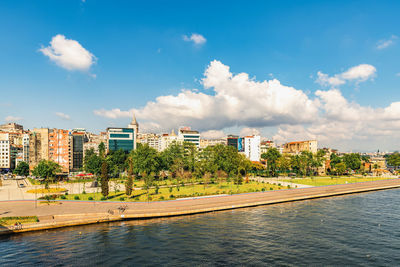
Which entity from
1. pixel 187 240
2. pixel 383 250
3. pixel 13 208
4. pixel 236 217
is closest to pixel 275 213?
pixel 236 217

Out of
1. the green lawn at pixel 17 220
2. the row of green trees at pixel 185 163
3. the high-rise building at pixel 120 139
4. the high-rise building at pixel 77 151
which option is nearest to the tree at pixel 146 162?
the row of green trees at pixel 185 163

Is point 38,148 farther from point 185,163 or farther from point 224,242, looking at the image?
point 224,242

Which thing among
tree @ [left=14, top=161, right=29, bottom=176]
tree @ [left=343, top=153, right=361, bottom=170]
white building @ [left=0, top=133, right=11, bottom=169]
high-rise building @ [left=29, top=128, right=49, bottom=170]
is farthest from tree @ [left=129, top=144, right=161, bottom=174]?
white building @ [left=0, top=133, right=11, bottom=169]

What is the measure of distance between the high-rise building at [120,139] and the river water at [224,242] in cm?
14683

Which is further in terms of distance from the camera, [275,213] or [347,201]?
[347,201]

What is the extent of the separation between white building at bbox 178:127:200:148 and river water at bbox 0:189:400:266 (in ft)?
457

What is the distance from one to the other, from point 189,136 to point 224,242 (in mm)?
156176

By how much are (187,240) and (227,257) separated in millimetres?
7469

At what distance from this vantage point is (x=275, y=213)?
1921 inches

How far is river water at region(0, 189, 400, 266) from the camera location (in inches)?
1096

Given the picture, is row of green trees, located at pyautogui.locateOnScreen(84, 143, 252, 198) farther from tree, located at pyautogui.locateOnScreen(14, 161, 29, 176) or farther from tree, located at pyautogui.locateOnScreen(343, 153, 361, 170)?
tree, located at pyautogui.locateOnScreen(343, 153, 361, 170)

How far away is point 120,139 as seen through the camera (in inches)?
7160

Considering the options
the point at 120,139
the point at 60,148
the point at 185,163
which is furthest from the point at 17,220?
the point at 120,139

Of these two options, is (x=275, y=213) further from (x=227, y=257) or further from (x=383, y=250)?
(x=227, y=257)
